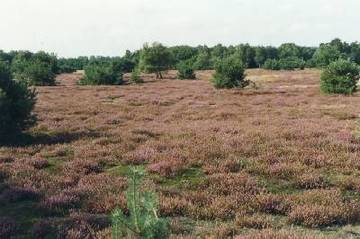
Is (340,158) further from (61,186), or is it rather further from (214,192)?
(61,186)

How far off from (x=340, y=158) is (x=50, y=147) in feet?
28.8

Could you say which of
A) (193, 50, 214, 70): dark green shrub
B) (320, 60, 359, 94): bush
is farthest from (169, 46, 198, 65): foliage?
(320, 60, 359, 94): bush

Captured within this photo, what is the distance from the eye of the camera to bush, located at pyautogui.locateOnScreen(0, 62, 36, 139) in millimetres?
17734

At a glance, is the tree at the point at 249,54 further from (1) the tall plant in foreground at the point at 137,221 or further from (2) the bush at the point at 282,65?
(1) the tall plant in foreground at the point at 137,221

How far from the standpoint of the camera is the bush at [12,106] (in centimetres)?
1773

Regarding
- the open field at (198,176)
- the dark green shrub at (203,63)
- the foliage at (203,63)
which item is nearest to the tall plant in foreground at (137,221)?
the open field at (198,176)

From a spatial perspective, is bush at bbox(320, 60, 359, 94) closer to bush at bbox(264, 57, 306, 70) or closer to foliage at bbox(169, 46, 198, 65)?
bush at bbox(264, 57, 306, 70)

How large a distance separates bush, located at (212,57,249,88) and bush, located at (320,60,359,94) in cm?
890

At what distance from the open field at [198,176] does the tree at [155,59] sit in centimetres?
6480

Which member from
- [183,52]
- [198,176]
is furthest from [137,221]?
[183,52]

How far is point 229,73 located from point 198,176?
37375mm

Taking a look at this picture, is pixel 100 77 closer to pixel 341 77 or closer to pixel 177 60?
pixel 341 77

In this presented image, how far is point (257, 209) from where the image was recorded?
380 inches

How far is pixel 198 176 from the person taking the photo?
1248 cm
